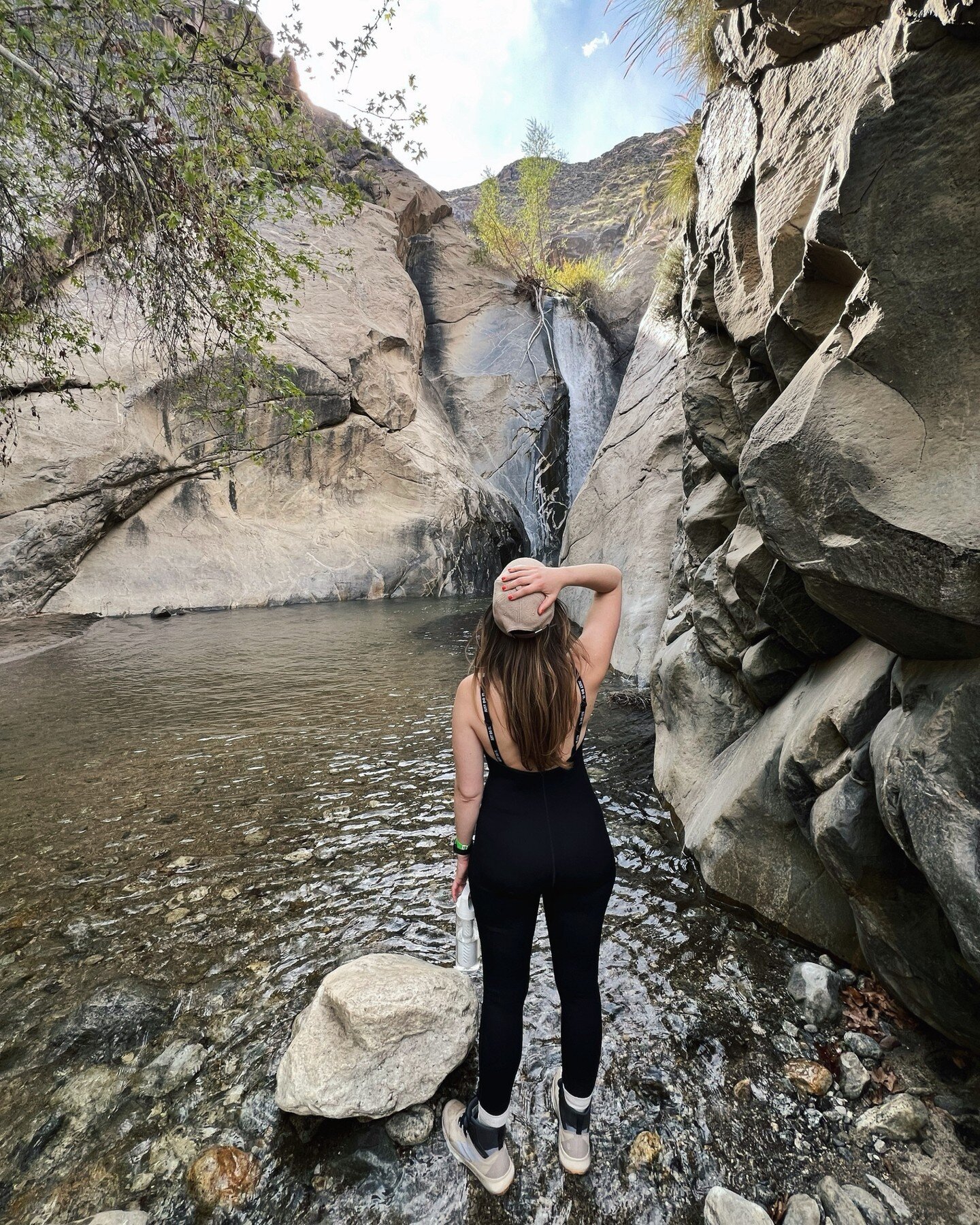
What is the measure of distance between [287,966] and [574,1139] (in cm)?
176

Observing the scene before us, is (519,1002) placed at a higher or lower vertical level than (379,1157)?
higher

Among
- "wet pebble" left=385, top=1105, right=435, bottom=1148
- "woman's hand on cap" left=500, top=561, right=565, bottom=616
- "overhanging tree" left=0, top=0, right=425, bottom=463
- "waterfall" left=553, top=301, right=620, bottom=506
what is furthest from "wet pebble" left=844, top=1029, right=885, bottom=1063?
"waterfall" left=553, top=301, right=620, bottom=506

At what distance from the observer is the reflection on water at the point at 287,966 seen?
87.0 inches

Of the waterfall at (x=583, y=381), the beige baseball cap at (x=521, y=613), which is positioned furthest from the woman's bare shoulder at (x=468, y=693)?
the waterfall at (x=583, y=381)

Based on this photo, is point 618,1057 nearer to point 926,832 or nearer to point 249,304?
point 926,832

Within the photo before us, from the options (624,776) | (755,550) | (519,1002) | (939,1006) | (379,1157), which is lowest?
(624,776)

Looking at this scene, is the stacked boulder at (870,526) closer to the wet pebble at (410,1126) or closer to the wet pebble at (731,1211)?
the wet pebble at (731,1211)

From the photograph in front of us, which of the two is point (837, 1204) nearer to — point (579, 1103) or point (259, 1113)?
point (579, 1103)

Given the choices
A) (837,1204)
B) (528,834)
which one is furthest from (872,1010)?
(528,834)

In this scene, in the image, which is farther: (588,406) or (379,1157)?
(588,406)

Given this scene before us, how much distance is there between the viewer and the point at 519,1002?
7.18ft

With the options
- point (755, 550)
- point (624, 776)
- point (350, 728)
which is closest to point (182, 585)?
point (350, 728)

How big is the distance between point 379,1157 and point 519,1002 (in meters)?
0.82

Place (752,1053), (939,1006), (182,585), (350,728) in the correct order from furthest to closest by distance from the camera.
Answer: (182,585) < (350,728) < (752,1053) < (939,1006)
